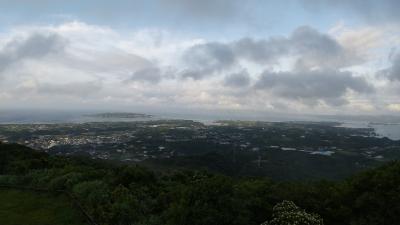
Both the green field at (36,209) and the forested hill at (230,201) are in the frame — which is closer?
the forested hill at (230,201)

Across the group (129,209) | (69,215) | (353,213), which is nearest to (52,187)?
(69,215)

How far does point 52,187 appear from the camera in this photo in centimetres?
1677

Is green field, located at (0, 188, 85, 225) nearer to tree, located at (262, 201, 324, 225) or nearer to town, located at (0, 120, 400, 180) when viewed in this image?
tree, located at (262, 201, 324, 225)

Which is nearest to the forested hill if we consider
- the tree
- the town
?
the tree

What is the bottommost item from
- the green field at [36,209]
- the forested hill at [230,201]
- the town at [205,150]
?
the town at [205,150]

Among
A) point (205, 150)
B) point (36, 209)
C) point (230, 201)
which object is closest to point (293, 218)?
point (230, 201)

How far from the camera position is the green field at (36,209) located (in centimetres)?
1267

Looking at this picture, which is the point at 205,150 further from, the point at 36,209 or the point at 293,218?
the point at 293,218

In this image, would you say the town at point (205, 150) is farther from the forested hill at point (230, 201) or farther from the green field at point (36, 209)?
the green field at point (36, 209)

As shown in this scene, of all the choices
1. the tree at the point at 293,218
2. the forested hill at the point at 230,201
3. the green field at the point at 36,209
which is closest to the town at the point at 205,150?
the forested hill at the point at 230,201

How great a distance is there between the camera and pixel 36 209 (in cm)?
1415

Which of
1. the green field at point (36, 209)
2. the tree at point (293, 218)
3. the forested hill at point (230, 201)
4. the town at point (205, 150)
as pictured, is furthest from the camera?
the town at point (205, 150)

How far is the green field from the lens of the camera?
12.7 meters

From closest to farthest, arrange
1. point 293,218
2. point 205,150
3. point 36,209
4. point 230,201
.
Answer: point 293,218
point 230,201
point 36,209
point 205,150
